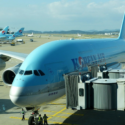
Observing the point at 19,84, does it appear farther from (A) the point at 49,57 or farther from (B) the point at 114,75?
(B) the point at 114,75

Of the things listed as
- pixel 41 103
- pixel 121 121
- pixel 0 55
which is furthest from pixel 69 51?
pixel 0 55

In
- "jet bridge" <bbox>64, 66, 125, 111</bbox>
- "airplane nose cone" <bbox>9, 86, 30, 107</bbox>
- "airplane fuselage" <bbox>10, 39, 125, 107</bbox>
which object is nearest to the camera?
"jet bridge" <bbox>64, 66, 125, 111</bbox>

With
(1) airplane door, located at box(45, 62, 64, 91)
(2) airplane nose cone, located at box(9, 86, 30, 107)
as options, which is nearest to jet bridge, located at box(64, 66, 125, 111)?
(1) airplane door, located at box(45, 62, 64, 91)

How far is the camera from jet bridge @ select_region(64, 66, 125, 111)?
10.7 meters

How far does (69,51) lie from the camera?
1599cm

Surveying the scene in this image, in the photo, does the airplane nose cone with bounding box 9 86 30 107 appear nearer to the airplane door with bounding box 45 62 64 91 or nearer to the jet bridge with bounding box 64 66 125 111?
the airplane door with bounding box 45 62 64 91

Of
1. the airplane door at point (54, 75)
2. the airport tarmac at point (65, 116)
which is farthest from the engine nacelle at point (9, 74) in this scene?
the airplane door at point (54, 75)

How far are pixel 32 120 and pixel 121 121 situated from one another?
6493 mm

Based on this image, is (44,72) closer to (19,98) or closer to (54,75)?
(54,75)

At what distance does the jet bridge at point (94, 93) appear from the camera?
10.7 metres

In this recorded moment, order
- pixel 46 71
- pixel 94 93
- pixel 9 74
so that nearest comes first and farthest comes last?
pixel 94 93 → pixel 46 71 → pixel 9 74

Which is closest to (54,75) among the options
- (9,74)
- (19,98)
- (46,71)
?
(46,71)

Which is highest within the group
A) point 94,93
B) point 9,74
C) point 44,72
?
point 44,72

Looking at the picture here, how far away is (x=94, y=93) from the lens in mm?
11141
